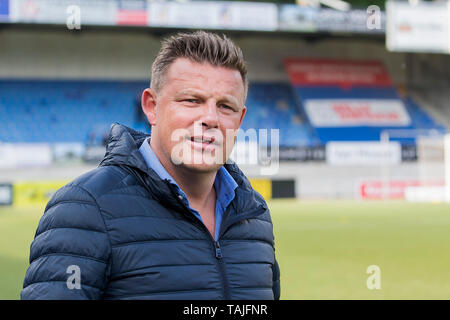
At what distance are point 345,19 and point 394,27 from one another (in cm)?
267

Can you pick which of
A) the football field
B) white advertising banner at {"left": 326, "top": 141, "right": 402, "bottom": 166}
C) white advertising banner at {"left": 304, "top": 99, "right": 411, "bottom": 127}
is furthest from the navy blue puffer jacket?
white advertising banner at {"left": 304, "top": 99, "right": 411, "bottom": 127}

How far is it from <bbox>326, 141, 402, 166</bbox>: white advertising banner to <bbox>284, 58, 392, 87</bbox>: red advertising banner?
4.95 metres

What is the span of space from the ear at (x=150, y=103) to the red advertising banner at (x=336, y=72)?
94.6 ft

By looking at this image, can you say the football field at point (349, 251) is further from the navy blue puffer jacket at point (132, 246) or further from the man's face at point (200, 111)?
the man's face at point (200, 111)

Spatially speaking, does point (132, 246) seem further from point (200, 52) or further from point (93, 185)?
point (200, 52)

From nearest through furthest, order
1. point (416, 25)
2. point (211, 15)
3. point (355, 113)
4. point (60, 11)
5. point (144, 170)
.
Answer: point (144, 170) → point (60, 11) → point (211, 15) → point (416, 25) → point (355, 113)

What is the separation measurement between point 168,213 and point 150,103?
1.24 feet

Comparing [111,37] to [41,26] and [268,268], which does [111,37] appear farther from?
[268,268]

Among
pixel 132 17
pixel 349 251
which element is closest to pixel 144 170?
pixel 349 251

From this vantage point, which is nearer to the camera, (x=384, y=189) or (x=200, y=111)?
(x=200, y=111)

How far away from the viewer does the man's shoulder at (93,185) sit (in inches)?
74.2

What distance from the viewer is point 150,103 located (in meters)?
2.12

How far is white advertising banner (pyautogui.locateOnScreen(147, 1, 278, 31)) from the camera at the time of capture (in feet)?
85.1

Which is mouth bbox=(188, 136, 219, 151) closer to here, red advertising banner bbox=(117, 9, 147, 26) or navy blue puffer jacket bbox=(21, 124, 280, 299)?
navy blue puffer jacket bbox=(21, 124, 280, 299)
